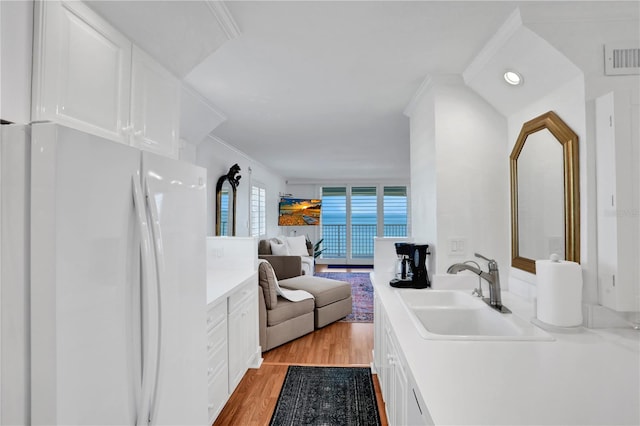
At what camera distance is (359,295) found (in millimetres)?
5578

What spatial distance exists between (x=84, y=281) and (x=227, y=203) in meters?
3.71

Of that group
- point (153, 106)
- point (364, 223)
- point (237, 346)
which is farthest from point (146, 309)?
point (364, 223)

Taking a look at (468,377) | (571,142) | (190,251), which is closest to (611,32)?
(571,142)

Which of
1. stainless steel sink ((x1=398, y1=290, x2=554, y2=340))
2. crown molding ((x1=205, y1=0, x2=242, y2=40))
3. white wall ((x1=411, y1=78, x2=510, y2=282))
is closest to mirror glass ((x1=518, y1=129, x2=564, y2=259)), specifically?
white wall ((x1=411, y1=78, x2=510, y2=282))

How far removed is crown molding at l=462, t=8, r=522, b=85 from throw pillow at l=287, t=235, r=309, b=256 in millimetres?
5196

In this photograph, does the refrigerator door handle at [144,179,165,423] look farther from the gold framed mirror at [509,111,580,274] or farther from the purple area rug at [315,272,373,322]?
the purple area rug at [315,272,373,322]

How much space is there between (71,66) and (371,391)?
262cm

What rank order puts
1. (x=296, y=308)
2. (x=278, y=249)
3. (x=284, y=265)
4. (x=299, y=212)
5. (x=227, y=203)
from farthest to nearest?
(x=299, y=212), (x=278, y=249), (x=284, y=265), (x=227, y=203), (x=296, y=308)

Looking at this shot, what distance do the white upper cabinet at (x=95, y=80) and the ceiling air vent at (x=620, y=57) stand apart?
7.01 feet

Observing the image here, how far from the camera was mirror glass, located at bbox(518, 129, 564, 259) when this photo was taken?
1756mm

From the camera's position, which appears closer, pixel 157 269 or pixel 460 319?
pixel 157 269

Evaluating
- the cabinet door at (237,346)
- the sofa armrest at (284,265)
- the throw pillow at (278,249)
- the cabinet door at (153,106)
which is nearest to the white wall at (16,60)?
the cabinet door at (153,106)

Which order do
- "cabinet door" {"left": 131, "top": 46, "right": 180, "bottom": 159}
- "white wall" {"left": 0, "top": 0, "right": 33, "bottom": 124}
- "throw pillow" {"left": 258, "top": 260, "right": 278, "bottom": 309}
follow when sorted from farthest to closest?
"throw pillow" {"left": 258, "top": 260, "right": 278, "bottom": 309} < "cabinet door" {"left": 131, "top": 46, "right": 180, "bottom": 159} < "white wall" {"left": 0, "top": 0, "right": 33, "bottom": 124}

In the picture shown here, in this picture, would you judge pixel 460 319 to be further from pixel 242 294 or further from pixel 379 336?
pixel 242 294
